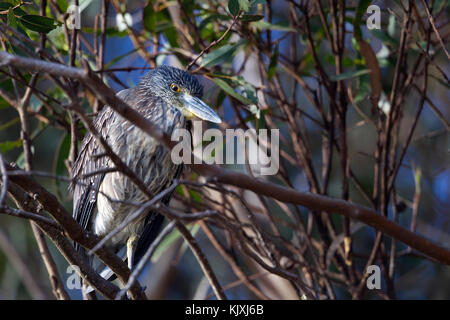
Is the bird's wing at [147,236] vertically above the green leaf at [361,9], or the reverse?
the green leaf at [361,9]

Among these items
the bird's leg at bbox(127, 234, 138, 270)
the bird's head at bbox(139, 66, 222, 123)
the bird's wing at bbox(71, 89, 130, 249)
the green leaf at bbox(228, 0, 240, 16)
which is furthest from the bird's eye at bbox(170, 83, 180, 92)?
the bird's leg at bbox(127, 234, 138, 270)

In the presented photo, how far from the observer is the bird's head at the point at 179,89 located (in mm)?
2414

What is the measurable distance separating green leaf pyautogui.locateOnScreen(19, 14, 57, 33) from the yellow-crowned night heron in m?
0.48

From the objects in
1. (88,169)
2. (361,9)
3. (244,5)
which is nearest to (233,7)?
(244,5)

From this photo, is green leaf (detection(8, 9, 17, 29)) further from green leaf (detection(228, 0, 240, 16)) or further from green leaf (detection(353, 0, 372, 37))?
green leaf (detection(353, 0, 372, 37))

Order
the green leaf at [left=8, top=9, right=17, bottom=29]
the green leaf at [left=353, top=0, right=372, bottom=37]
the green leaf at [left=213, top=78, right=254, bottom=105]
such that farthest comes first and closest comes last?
the green leaf at [left=353, top=0, right=372, bottom=37] < the green leaf at [left=213, top=78, right=254, bottom=105] < the green leaf at [left=8, top=9, right=17, bottom=29]

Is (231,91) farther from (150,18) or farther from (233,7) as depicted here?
(150,18)

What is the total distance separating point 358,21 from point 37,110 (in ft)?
4.88

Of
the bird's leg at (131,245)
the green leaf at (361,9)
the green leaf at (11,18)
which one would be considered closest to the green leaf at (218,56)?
the green leaf at (361,9)

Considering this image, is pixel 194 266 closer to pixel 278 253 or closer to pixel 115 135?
pixel 278 253

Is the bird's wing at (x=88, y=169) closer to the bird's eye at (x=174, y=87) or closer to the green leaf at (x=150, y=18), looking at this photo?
the bird's eye at (x=174, y=87)

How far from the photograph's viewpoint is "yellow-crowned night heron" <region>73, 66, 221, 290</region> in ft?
7.45
